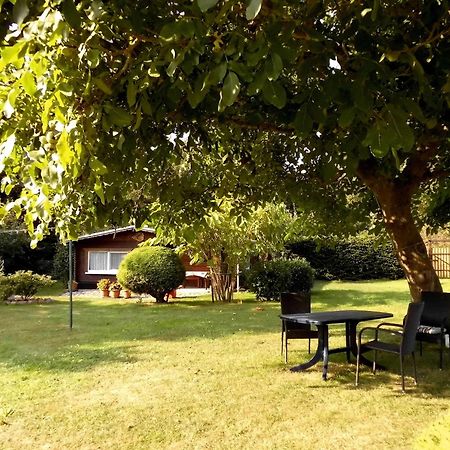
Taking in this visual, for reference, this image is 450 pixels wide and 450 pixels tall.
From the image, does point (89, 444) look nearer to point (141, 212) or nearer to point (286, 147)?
point (141, 212)

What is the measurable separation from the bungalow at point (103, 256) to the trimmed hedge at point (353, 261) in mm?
5469

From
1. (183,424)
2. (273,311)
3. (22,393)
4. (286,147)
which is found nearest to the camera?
(183,424)

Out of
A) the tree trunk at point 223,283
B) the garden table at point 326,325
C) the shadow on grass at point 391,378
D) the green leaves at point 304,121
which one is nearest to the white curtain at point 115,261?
the tree trunk at point 223,283

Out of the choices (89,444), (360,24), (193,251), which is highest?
(360,24)

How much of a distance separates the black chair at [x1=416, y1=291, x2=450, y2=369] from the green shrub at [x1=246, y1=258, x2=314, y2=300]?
9.35 meters

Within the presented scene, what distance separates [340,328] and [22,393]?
712 centimetres

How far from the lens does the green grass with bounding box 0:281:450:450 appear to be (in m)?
4.65

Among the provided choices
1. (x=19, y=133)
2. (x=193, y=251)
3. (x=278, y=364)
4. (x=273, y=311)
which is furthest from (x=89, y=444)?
(x=193, y=251)

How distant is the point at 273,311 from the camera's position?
1433 cm

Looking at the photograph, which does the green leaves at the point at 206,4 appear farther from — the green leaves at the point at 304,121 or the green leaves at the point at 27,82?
the green leaves at the point at 304,121

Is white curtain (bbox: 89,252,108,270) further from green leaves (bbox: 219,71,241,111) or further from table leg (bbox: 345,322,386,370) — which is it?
green leaves (bbox: 219,71,241,111)

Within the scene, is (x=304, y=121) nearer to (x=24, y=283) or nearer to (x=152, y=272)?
(x=152, y=272)

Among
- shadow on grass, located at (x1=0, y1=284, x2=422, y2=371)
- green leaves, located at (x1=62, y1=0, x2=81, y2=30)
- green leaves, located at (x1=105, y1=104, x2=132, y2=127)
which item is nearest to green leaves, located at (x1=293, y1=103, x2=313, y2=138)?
green leaves, located at (x1=105, y1=104, x2=132, y2=127)

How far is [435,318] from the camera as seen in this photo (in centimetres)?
770
